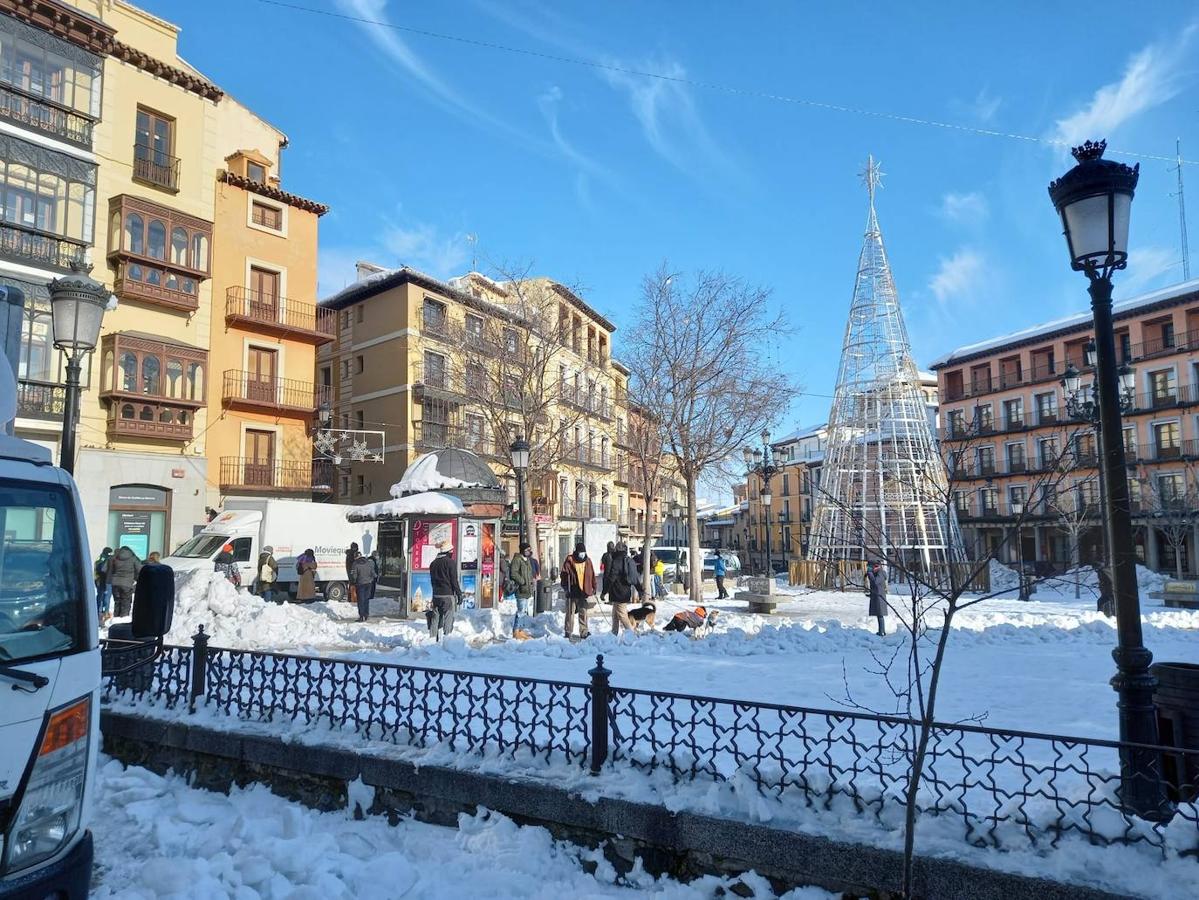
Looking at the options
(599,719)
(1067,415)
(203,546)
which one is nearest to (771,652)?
(599,719)

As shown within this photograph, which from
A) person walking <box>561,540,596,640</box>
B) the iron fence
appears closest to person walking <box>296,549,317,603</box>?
person walking <box>561,540,596,640</box>

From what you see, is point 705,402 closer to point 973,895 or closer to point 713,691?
point 713,691

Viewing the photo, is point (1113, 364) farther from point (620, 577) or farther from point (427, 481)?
point (427, 481)

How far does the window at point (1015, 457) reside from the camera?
49.7m

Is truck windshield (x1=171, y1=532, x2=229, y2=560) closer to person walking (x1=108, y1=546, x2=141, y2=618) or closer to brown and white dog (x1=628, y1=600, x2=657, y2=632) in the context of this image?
person walking (x1=108, y1=546, x2=141, y2=618)

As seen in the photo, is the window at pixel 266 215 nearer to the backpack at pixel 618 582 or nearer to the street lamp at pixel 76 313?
the backpack at pixel 618 582

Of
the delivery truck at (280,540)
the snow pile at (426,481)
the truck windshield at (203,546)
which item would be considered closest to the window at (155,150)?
the delivery truck at (280,540)

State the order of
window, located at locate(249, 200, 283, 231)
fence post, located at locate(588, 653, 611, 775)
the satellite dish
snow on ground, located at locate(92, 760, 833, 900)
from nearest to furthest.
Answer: the satellite dish, snow on ground, located at locate(92, 760, 833, 900), fence post, located at locate(588, 653, 611, 775), window, located at locate(249, 200, 283, 231)

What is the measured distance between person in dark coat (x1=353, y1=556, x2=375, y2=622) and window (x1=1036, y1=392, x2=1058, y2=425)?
44498 mm

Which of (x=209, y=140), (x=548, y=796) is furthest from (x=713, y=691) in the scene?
(x=209, y=140)

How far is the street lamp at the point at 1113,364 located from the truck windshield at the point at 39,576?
517 cm

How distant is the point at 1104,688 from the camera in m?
9.37

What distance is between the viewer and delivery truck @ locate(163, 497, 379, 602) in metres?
20.9

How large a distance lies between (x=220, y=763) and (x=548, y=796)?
3045mm
